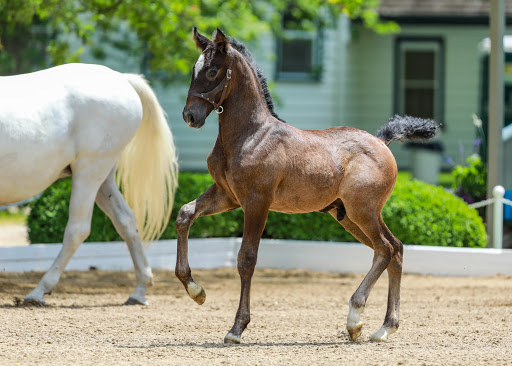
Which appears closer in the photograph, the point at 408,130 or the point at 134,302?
the point at 408,130

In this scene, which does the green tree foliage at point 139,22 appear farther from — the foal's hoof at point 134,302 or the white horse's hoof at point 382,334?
the white horse's hoof at point 382,334

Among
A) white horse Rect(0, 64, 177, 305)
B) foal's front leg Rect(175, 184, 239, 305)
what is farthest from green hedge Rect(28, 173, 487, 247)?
foal's front leg Rect(175, 184, 239, 305)

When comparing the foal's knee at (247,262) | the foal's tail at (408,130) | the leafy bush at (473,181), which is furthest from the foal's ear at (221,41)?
the leafy bush at (473,181)

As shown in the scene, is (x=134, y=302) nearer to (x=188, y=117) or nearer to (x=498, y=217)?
(x=188, y=117)

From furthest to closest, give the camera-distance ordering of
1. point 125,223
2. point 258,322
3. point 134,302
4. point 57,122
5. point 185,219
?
point 125,223 < point 134,302 < point 57,122 < point 258,322 < point 185,219

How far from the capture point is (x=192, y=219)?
5.02 metres

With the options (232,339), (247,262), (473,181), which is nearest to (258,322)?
(232,339)

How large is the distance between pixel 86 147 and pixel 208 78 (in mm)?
1959

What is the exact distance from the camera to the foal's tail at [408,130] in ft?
18.1

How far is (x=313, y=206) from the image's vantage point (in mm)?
5125

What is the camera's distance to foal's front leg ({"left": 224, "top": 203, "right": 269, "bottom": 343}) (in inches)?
192

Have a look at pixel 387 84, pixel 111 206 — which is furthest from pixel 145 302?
pixel 387 84

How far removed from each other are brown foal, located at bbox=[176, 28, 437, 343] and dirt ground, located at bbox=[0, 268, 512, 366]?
34 centimetres

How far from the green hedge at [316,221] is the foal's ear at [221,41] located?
3961 millimetres
